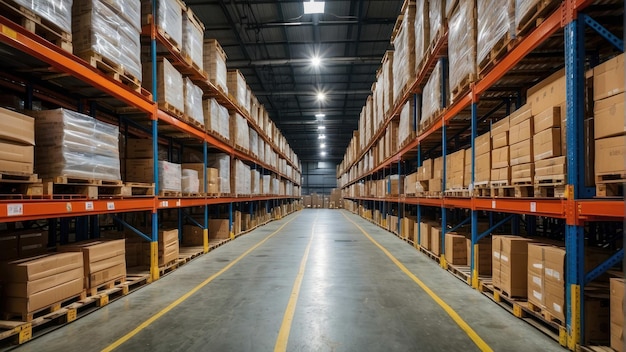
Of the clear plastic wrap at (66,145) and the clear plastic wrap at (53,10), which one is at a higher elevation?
the clear plastic wrap at (53,10)

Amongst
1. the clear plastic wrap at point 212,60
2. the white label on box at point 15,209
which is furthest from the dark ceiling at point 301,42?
the white label on box at point 15,209

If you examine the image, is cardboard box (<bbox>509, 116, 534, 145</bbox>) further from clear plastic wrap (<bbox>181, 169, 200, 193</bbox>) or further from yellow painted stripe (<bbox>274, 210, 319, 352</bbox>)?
clear plastic wrap (<bbox>181, 169, 200, 193</bbox>)

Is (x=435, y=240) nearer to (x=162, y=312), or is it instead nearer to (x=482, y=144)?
(x=482, y=144)

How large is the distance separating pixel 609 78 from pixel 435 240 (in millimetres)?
5177

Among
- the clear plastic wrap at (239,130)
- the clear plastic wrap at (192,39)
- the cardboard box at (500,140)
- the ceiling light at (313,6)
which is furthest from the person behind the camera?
the clear plastic wrap at (239,130)

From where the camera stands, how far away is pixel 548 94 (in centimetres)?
356

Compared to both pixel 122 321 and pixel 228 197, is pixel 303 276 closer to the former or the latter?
pixel 122 321

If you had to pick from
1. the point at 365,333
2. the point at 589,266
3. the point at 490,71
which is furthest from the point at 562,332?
the point at 490,71

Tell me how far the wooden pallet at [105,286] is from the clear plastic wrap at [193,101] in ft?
12.2

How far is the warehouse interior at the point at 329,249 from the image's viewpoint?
3123mm

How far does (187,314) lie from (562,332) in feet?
13.7

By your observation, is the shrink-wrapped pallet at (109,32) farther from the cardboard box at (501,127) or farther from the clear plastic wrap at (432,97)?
the clear plastic wrap at (432,97)

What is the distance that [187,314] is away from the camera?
419cm

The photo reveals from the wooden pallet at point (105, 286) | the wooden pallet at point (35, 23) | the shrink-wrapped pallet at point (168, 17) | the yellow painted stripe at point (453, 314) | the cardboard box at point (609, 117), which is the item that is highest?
the shrink-wrapped pallet at point (168, 17)
